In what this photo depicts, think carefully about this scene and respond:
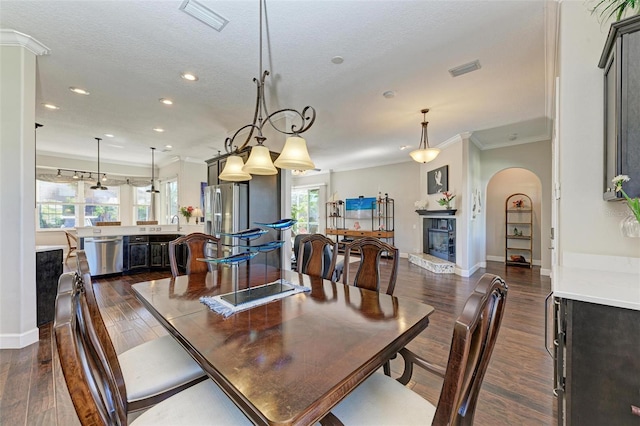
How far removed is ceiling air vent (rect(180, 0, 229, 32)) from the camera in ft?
6.82

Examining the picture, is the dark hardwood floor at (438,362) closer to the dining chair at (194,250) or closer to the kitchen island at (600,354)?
the kitchen island at (600,354)

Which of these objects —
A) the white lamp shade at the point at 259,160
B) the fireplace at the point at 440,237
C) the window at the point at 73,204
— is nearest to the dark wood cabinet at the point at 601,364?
the white lamp shade at the point at 259,160

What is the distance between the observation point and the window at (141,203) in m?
8.65

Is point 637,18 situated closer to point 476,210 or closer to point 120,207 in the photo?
point 476,210

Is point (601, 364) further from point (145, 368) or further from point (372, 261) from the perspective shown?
point (145, 368)

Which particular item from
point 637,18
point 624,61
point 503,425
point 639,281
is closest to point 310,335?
point 503,425

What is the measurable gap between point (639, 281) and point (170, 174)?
9.41 m

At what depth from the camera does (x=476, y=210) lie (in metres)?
5.87

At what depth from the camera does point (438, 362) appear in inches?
91.1

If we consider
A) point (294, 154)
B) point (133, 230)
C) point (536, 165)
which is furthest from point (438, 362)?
point (133, 230)

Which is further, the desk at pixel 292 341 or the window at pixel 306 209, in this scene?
the window at pixel 306 209

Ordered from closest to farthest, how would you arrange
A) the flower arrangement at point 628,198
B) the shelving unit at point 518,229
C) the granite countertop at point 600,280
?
the granite countertop at point 600,280, the flower arrangement at point 628,198, the shelving unit at point 518,229

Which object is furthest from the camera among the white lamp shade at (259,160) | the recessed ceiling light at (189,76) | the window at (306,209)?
the window at (306,209)

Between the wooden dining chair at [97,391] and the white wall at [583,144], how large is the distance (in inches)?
94.7
